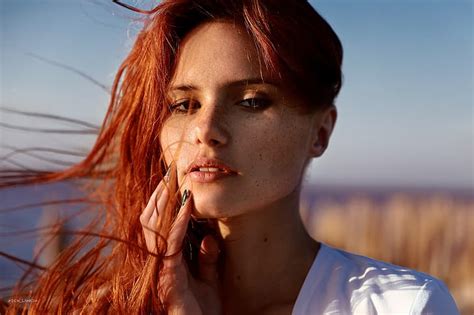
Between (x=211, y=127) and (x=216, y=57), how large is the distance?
268 millimetres

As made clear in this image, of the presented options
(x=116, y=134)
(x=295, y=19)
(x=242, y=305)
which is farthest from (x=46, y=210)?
(x=295, y=19)

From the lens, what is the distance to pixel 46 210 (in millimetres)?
3109

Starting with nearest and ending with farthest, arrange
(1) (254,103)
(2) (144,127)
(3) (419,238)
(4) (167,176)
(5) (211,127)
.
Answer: (5) (211,127)
(1) (254,103)
(4) (167,176)
(2) (144,127)
(3) (419,238)

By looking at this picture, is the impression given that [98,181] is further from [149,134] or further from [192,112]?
[192,112]

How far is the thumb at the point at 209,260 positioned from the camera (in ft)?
7.71

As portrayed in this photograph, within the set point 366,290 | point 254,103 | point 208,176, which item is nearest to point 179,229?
point 208,176

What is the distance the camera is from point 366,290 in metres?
2.10

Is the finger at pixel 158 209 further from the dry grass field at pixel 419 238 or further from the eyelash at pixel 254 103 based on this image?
the dry grass field at pixel 419 238

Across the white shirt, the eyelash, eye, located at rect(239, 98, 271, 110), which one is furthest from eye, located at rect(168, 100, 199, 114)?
the white shirt

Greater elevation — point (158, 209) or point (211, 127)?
point (211, 127)

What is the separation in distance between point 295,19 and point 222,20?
0.85 ft

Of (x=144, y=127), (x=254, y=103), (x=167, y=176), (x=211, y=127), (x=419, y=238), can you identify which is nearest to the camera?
(x=211, y=127)

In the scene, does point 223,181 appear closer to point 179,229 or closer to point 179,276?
point 179,229

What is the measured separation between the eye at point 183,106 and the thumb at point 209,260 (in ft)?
1.72
